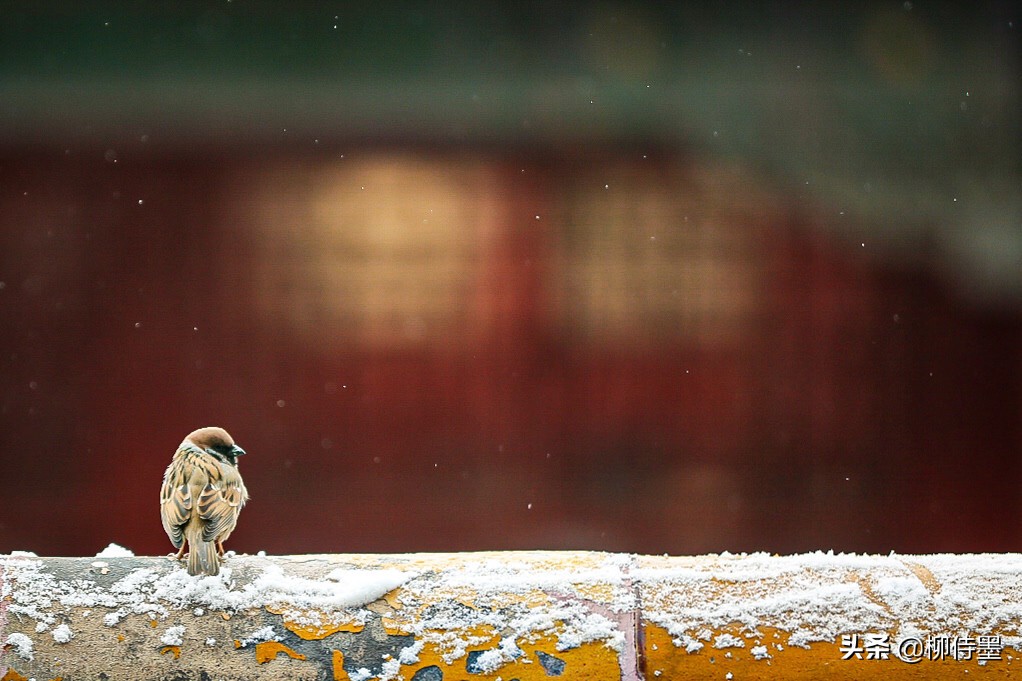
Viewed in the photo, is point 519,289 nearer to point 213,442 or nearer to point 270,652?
point 213,442

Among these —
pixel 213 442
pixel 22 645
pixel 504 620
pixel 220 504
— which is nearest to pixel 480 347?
pixel 213 442

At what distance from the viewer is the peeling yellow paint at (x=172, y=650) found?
1.45 metres

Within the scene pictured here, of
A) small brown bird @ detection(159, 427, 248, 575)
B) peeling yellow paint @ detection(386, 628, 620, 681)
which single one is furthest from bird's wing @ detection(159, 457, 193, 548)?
peeling yellow paint @ detection(386, 628, 620, 681)

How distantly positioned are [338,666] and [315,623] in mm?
81

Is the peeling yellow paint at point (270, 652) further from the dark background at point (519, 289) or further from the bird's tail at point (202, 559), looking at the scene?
the dark background at point (519, 289)

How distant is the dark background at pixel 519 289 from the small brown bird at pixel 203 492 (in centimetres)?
261

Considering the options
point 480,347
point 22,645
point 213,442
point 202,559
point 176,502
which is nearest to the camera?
point 22,645

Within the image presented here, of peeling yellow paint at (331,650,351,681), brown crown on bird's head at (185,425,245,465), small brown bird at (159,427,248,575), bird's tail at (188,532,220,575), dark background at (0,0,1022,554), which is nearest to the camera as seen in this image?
peeling yellow paint at (331,650,351,681)

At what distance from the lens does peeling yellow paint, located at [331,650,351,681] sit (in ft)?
4.72

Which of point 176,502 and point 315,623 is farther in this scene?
point 176,502

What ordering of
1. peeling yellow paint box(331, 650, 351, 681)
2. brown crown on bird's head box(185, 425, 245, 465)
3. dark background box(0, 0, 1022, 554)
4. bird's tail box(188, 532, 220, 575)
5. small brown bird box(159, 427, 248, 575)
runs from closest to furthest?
peeling yellow paint box(331, 650, 351, 681) → bird's tail box(188, 532, 220, 575) → small brown bird box(159, 427, 248, 575) → brown crown on bird's head box(185, 425, 245, 465) → dark background box(0, 0, 1022, 554)

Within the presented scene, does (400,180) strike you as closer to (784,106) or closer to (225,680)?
(784,106)

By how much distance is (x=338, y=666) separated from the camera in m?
1.45

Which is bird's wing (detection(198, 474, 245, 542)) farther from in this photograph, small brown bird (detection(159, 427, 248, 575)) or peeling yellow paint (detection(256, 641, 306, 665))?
peeling yellow paint (detection(256, 641, 306, 665))
